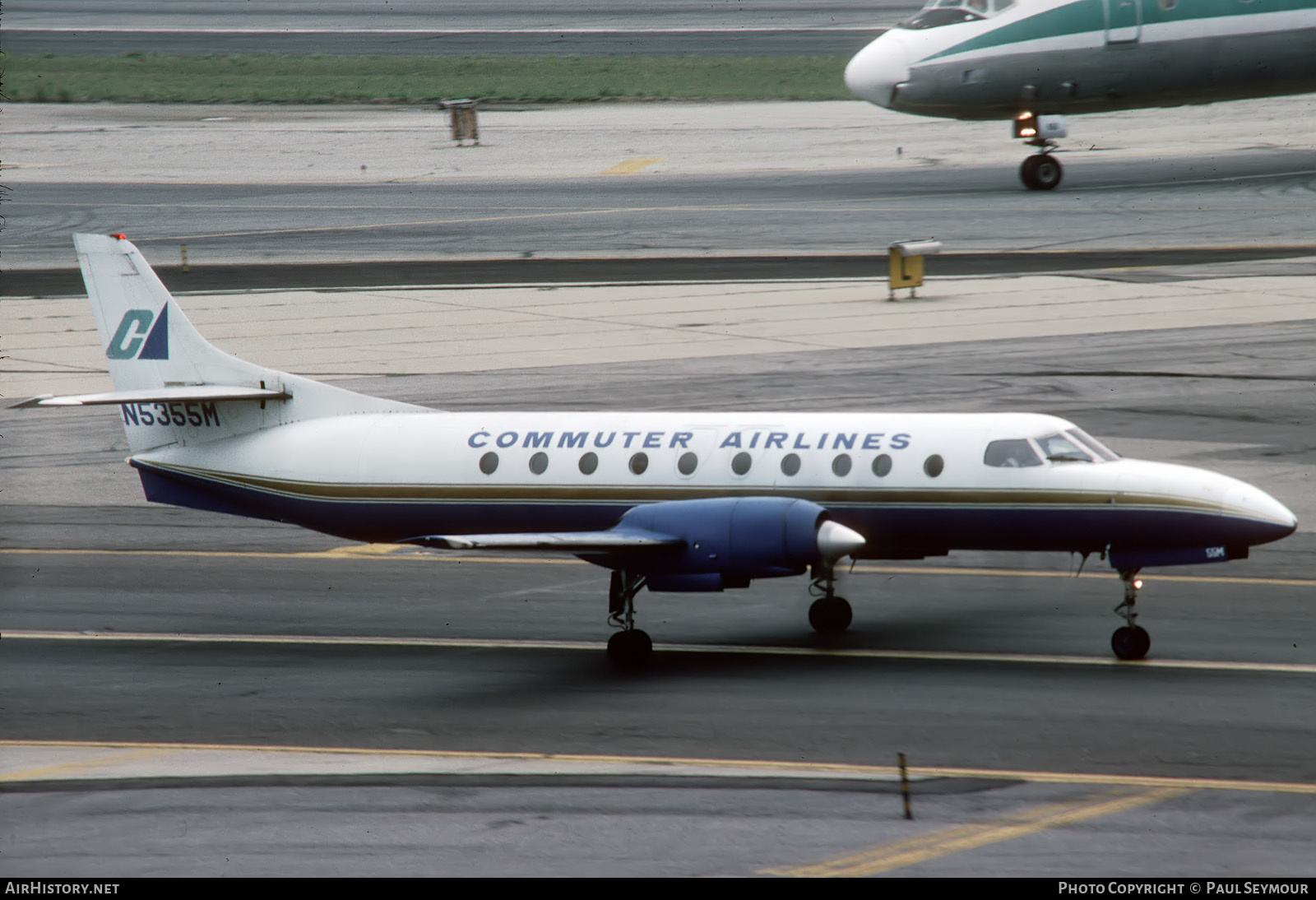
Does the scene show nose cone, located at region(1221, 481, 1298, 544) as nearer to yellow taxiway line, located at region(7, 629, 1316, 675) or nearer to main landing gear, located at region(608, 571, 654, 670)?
yellow taxiway line, located at region(7, 629, 1316, 675)

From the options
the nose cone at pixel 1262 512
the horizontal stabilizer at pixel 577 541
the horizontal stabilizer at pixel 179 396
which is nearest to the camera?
the horizontal stabilizer at pixel 577 541

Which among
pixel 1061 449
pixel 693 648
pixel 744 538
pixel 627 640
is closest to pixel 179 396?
pixel 627 640

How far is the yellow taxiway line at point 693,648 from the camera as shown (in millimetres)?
20078

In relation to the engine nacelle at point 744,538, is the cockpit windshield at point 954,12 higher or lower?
higher

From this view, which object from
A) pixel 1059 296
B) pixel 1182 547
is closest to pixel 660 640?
pixel 1182 547

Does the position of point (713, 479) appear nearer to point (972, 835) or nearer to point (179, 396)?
point (179, 396)

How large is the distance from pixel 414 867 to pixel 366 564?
1290 cm

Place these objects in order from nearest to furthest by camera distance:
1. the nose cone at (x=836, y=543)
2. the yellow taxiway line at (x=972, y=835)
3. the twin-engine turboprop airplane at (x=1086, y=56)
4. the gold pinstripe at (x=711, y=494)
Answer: the yellow taxiway line at (x=972, y=835) → the nose cone at (x=836, y=543) → the gold pinstripe at (x=711, y=494) → the twin-engine turboprop airplane at (x=1086, y=56)

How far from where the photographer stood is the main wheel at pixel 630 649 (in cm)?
2062

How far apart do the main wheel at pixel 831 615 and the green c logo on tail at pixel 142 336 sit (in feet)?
32.2

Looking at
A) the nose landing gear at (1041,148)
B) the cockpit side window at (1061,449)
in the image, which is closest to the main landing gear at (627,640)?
the cockpit side window at (1061,449)

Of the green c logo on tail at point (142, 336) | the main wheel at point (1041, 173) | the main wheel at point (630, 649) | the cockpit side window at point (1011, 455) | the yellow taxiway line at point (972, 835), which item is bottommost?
the yellow taxiway line at point (972, 835)

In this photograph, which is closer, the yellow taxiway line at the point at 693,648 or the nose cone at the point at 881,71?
the yellow taxiway line at the point at 693,648

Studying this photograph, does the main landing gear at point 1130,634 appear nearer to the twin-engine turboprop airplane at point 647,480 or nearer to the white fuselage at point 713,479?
the twin-engine turboprop airplane at point 647,480
